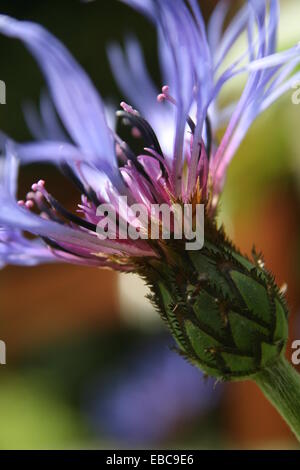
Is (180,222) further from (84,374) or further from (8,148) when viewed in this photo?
(84,374)

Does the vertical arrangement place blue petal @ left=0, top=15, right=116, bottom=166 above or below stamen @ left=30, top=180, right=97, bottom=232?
above

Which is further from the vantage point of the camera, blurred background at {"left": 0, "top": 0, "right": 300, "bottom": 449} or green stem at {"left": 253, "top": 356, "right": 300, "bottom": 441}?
blurred background at {"left": 0, "top": 0, "right": 300, "bottom": 449}

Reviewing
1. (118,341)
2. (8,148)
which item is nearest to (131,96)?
(8,148)

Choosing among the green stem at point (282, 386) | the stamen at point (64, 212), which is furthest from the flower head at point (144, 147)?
the green stem at point (282, 386)

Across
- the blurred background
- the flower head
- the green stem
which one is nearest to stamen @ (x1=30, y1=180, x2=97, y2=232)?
the flower head

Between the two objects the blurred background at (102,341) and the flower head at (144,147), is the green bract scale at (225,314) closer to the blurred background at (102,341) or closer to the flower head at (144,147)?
the flower head at (144,147)

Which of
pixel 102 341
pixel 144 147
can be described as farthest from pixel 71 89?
pixel 102 341

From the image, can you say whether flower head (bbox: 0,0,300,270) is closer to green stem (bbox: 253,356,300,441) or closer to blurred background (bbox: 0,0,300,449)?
green stem (bbox: 253,356,300,441)

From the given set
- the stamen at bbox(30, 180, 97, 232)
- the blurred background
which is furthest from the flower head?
the blurred background
